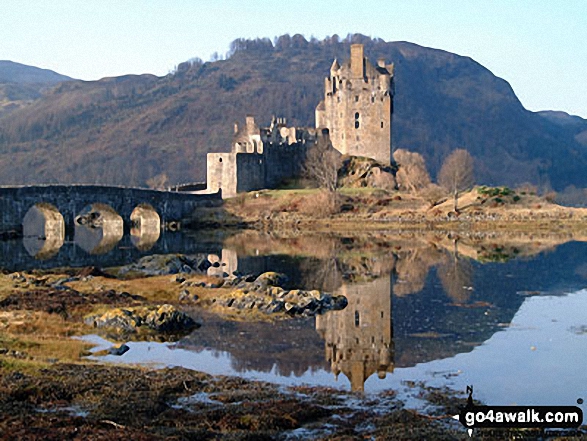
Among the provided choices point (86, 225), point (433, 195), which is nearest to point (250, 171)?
point (433, 195)

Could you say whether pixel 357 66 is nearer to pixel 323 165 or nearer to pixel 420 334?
pixel 323 165

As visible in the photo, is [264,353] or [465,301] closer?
[264,353]

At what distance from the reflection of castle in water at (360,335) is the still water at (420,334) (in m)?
0.03

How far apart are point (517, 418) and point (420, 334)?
1063 cm

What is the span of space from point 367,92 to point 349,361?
69.2 meters

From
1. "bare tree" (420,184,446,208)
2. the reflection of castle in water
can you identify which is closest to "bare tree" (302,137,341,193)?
"bare tree" (420,184,446,208)

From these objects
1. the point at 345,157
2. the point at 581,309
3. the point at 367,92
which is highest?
the point at 367,92

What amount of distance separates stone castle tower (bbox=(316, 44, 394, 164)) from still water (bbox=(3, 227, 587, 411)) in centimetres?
4286

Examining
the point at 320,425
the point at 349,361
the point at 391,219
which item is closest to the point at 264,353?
the point at 349,361

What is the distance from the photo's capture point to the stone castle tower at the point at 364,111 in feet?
286

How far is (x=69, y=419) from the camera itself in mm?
14148

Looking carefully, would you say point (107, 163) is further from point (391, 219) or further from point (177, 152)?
point (391, 219)

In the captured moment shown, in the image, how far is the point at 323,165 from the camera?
264ft

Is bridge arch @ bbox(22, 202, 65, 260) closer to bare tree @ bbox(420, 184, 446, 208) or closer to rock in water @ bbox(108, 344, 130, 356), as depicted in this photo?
bare tree @ bbox(420, 184, 446, 208)
